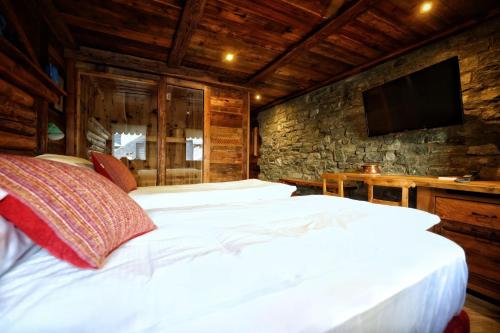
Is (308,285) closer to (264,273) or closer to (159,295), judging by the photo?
(264,273)

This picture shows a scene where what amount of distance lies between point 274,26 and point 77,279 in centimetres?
279

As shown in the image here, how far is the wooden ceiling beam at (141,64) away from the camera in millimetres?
2958

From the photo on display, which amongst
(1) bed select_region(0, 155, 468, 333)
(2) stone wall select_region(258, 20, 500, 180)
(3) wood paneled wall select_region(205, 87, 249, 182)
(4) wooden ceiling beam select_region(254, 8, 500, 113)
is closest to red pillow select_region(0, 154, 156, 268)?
(1) bed select_region(0, 155, 468, 333)

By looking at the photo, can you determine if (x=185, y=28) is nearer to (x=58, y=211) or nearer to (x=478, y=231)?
(x=58, y=211)

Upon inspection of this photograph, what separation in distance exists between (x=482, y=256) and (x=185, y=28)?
3.53 meters

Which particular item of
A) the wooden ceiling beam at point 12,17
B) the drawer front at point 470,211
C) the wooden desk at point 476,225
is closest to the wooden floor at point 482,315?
the wooden desk at point 476,225

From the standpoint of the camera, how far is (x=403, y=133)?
2.96 m

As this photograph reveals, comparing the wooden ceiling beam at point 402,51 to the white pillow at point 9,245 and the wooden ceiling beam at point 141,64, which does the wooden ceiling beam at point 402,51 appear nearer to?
the wooden ceiling beam at point 141,64

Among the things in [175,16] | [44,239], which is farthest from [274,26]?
[44,239]

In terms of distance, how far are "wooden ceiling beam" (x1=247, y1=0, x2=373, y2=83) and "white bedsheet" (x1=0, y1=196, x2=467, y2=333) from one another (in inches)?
84.7

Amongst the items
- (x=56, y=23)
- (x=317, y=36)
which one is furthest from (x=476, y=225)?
(x=56, y=23)

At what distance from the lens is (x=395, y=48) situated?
2891mm

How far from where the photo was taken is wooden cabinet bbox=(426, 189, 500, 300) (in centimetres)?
165

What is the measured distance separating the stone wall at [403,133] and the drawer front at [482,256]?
0.98 meters
